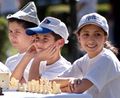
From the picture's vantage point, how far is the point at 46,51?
20.2 feet

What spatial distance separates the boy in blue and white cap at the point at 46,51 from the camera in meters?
6.16

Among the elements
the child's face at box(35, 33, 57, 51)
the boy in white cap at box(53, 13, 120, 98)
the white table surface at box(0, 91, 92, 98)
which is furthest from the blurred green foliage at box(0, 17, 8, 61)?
the white table surface at box(0, 91, 92, 98)

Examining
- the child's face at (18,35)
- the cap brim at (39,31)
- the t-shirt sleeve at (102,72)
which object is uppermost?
the cap brim at (39,31)

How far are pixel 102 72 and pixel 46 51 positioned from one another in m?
0.71

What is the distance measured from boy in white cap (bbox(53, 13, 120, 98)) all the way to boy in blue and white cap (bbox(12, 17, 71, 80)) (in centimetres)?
27

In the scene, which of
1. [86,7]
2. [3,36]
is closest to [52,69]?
[86,7]

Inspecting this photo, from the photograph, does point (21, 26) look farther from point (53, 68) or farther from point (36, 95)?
A: point (36, 95)

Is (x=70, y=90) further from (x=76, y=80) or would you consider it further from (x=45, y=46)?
(x=45, y=46)

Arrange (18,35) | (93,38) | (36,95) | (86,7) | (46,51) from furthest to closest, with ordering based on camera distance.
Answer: (86,7) → (18,35) → (46,51) → (93,38) → (36,95)

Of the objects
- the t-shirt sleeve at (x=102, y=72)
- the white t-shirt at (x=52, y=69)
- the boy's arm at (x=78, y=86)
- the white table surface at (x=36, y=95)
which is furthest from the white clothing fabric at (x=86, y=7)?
the white table surface at (x=36, y=95)

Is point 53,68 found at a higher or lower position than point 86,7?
lower

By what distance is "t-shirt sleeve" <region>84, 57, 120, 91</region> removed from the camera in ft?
18.3

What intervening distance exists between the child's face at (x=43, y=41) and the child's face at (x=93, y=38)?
40 cm

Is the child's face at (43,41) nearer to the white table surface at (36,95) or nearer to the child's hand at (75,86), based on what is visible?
the child's hand at (75,86)
